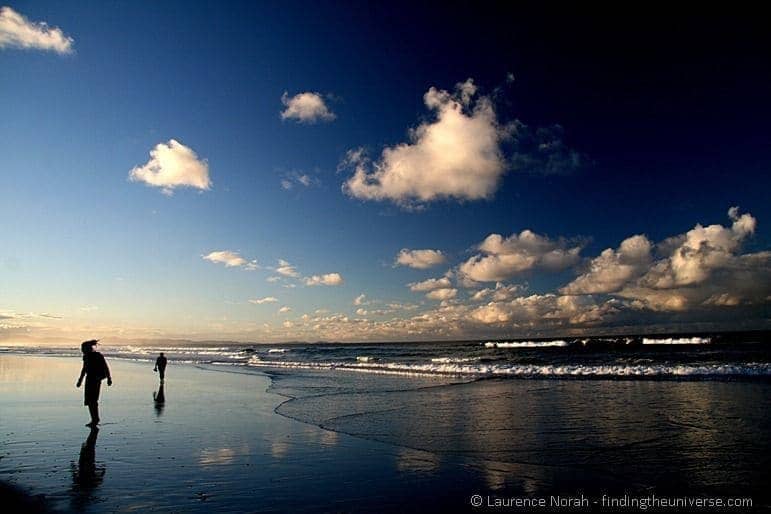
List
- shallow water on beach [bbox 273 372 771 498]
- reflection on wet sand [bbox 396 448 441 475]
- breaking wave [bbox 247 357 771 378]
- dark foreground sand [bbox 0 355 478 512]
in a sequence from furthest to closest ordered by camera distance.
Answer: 1. breaking wave [bbox 247 357 771 378]
2. reflection on wet sand [bbox 396 448 441 475]
3. shallow water on beach [bbox 273 372 771 498]
4. dark foreground sand [bbox 0 355 478 512]

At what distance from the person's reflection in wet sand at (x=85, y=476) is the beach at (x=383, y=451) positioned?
40mm

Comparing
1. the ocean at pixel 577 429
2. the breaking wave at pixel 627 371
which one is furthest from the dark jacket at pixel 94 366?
the breaking wave at pixel 627 371

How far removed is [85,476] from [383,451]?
562cm

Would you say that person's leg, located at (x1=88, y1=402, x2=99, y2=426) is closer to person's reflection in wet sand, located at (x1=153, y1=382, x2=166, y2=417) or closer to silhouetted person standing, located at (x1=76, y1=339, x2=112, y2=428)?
silhouetted person standing, located at (x1=76, y1=339, x2=112, y2=428)

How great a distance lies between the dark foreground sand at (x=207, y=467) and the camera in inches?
267

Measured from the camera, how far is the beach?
7.12 m

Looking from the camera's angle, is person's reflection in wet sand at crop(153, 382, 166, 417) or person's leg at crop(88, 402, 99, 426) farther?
person's reflection in wet sand at crop(153, 382, 166, 417)

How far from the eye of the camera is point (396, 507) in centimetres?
654

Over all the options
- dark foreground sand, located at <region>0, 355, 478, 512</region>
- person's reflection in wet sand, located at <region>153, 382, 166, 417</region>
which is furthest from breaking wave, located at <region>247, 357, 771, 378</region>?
dark foreground sand, located at <region>0, 355, 478, 512</region>

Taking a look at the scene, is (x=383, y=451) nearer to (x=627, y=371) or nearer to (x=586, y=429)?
(x=586, y=429)

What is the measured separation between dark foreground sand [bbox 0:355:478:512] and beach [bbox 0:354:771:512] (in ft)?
0.13

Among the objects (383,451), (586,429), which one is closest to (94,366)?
(383,451)

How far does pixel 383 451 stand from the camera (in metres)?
10.1

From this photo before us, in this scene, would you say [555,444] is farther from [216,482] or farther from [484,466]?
[216,482]
